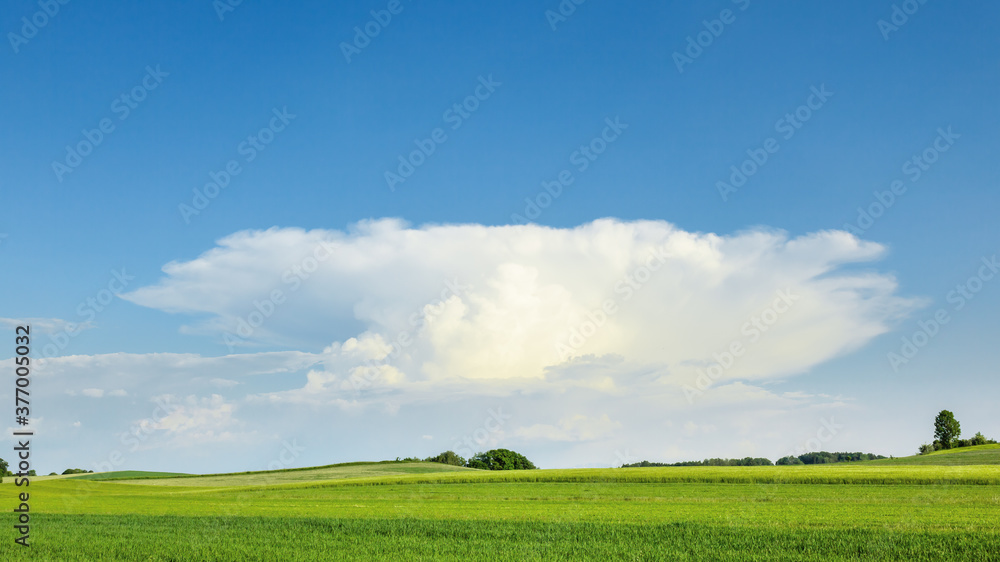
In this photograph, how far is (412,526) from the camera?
2620 cm

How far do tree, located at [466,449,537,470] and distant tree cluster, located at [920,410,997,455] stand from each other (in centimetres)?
8516

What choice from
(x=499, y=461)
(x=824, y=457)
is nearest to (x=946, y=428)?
(x=824, y=457)

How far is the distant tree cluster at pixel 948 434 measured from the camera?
14012 cm

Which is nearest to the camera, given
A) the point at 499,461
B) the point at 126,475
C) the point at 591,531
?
the point at 591,531

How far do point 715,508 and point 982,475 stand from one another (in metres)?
34.3

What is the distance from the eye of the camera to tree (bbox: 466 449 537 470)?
147750mm

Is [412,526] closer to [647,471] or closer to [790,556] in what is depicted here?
[790,556]

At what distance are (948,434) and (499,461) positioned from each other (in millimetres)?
96275

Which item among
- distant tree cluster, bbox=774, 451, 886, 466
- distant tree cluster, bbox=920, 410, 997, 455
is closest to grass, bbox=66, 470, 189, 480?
distant tree cluster, bbox=774, 451, 886, 466

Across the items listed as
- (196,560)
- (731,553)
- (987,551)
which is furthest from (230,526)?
(987,551)

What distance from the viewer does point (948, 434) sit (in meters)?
142

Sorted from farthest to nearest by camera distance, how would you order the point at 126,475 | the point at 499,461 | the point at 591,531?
1. the point at 499,461
2. the point at 126,475
3. the point at 591,531

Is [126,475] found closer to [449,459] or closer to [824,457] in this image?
[449,459]

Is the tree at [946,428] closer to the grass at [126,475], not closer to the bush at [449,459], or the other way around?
the bush at [449,459]
